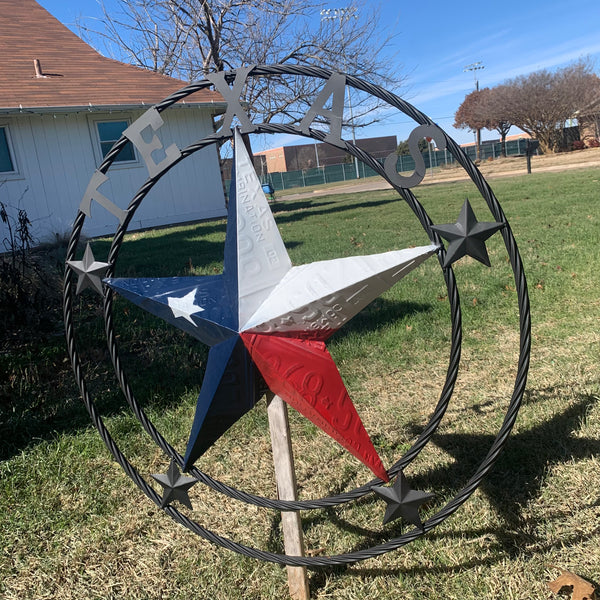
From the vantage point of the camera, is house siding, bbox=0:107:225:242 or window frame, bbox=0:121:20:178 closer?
window frame, bbox=0:121:20:178

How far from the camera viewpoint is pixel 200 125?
51.7 feet

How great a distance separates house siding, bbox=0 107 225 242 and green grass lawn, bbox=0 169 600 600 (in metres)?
8.93

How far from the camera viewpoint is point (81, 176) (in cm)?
1390

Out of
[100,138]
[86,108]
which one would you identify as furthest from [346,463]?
[100,138]

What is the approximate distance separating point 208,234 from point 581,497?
10.5 meters

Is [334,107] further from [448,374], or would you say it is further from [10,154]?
[10,154]

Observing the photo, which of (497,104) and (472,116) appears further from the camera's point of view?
(472,116)

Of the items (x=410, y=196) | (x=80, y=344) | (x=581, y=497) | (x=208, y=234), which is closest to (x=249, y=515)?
(x=581, y=497)

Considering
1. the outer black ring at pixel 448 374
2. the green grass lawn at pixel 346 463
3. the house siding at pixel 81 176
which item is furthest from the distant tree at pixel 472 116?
the outer black ring at pixel 448 374

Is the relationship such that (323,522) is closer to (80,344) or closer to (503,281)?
(80,344)

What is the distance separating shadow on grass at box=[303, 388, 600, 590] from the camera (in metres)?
2.35

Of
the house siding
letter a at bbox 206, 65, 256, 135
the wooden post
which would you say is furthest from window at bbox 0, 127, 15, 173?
the wooden post

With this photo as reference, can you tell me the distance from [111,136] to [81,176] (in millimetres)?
1416

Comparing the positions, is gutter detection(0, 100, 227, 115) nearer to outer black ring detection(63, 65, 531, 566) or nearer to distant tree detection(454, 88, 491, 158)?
outer black ring detection(63, 65, 531, 566)
